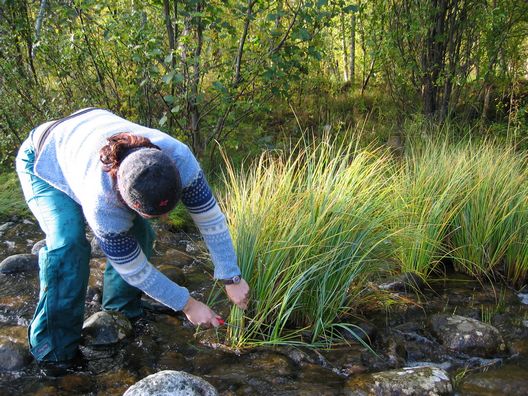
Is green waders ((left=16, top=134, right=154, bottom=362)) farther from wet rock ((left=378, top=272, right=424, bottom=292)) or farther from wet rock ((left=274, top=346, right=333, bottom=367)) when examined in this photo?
wet rock ((left=378, top=272, right=424, bottom=292))

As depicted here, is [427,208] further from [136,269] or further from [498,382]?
[136,269]

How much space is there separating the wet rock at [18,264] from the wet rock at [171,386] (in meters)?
1.90

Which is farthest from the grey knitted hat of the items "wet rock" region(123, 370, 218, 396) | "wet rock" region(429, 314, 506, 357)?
"wet rock" region(429, 314, 506, 357)

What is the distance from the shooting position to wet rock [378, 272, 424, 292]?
3344 mm

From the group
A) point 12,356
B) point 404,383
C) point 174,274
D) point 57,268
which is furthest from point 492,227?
point 12,356

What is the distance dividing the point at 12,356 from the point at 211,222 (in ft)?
4.07

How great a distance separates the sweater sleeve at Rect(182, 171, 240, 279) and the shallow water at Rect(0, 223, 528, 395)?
56 centimetres

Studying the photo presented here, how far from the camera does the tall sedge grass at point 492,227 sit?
3.60 metres

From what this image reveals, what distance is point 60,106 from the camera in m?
5.36

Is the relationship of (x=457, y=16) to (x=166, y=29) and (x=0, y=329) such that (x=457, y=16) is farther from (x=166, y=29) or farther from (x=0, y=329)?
(x=0, y=329)

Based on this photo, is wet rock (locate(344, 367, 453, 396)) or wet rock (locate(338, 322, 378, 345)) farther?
wet rock (locate(338, 322, 378, 345))

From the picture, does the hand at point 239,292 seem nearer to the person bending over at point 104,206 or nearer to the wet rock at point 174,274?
the person bending over at point 104,206

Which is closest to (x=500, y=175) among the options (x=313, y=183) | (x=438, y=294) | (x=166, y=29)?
(x=438, y=294)

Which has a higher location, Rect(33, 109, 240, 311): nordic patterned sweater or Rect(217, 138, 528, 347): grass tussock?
Rect(33, 109, 240, 311): nordic patterned sweater
